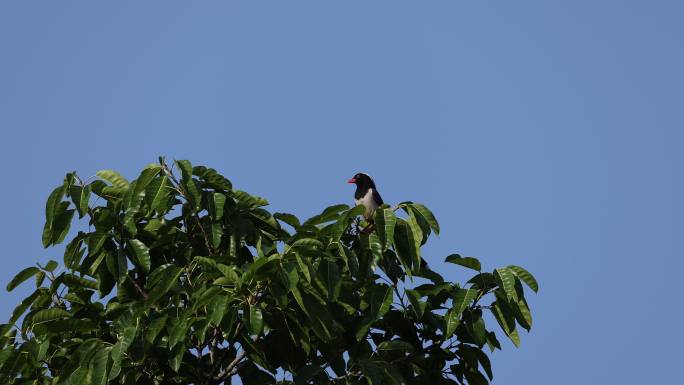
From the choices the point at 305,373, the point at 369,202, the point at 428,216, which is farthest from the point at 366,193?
the point at 305,373

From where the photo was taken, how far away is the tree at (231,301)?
5.90 metres

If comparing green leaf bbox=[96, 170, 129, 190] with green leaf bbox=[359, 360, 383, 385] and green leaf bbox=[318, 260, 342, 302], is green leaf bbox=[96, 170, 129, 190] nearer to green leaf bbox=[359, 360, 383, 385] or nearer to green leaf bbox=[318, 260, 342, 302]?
green leaf bbox=[318, 260, 342, 302]

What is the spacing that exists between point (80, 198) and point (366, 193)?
5.76 metres

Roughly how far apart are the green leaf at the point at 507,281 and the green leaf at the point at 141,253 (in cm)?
202

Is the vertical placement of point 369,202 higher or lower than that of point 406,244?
higher

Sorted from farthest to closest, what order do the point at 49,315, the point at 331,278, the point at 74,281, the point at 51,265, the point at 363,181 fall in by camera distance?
the point at 363,181 → the point at 74,281 → the point at 51,265 → the point at 49,315 → the point at 331,278

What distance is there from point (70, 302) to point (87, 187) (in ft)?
2.48

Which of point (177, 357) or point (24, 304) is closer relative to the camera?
point (177, 357)

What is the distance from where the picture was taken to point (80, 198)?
6250mm

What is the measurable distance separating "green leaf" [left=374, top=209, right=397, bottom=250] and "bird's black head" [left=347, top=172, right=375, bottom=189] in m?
5.75

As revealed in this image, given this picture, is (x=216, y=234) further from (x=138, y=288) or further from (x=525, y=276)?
(x=525, y=276)

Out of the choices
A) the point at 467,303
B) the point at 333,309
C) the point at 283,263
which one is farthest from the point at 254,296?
the point at 467,303

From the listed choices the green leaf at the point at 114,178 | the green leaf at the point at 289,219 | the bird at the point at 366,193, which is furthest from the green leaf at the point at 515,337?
the bird at the point at 366,193

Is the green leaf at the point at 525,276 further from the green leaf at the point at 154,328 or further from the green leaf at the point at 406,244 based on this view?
the green leaf at the point at 154,328
